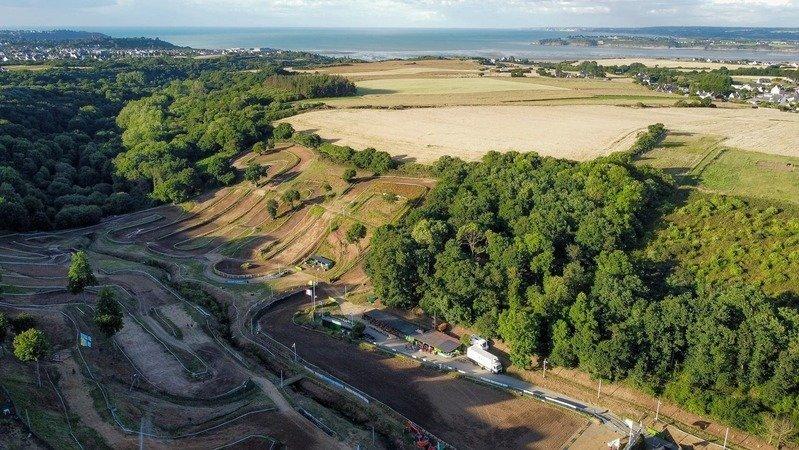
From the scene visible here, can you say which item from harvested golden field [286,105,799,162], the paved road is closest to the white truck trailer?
the paved road

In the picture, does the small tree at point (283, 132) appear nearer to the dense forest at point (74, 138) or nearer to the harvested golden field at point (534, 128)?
the dense forest at point (74, 138)

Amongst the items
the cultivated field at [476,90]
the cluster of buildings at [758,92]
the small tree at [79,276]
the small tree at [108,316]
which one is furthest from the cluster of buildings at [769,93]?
the small tree at [79,276]

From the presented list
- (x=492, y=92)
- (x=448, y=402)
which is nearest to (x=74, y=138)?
(x=492, y=92)

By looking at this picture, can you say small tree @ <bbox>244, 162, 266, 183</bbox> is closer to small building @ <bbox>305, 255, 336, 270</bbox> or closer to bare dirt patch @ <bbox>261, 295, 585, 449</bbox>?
small building @ <bbox>305, 255, 336, 270</bbox>

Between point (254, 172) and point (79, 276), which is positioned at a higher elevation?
point (254, 172)

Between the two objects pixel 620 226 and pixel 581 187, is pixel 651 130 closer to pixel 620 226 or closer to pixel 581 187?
pixel 581 187

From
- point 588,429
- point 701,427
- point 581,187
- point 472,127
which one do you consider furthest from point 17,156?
point 701,427

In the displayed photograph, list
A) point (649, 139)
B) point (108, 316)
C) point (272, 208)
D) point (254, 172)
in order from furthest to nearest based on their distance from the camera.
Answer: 1. point (254, 172)
2. point (649, 139)
3. point (272, 208)
4. point (108, 316)

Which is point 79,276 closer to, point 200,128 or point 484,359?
point 484,359
